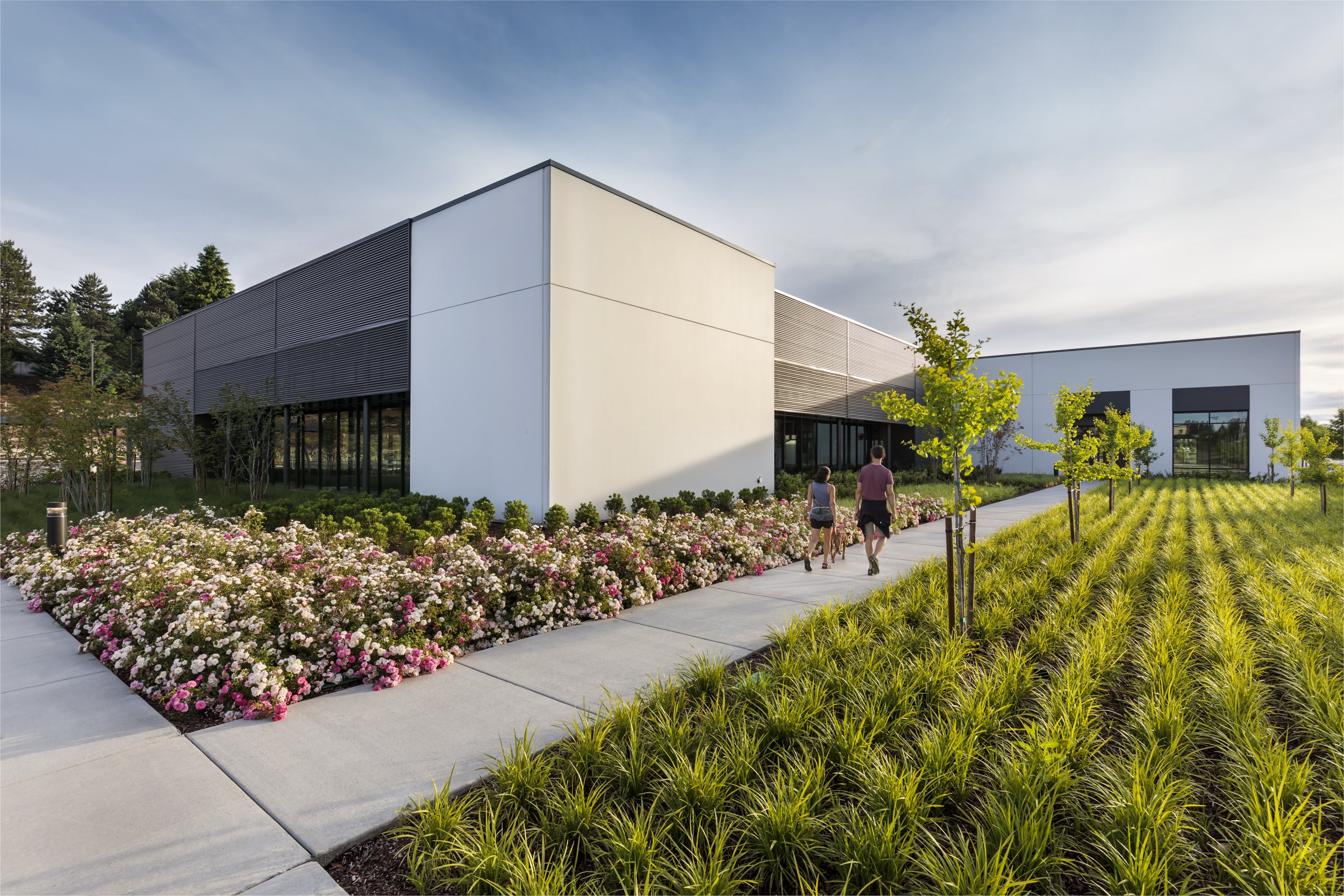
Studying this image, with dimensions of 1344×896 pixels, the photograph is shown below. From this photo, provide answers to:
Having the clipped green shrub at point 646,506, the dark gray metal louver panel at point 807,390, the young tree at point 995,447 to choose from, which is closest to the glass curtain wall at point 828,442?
the dark gray metal louver panel at point 807,390

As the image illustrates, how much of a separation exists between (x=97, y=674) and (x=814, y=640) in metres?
6.19

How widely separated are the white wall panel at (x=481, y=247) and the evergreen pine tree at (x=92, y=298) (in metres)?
66.7

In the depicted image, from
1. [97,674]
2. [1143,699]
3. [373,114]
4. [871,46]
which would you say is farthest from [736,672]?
[373,114]

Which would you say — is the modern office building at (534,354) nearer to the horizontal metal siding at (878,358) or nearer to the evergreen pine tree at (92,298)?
the horizontal metal siding at (878,358)

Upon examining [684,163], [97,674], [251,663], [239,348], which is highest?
[684,163]

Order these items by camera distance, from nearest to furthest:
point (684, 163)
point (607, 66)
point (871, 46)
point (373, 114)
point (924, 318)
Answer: point (924, 318)
point (871, 46)
point (607, 66)
point (373, 114)
point (684, 163)

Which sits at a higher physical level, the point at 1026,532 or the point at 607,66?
the point at 607,66

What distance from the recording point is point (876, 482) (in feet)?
27.8

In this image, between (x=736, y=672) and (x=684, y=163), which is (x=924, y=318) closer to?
(x=736, y=672)

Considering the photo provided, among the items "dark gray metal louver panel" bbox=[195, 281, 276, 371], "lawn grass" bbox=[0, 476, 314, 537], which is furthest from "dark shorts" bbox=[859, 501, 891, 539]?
"dark gray metal louver panel" bbox=[195, 281, 276, 371]

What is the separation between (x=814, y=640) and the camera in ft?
16.6

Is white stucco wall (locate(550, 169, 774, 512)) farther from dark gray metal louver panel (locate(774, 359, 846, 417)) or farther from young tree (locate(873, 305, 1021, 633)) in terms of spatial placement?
young tree (locate(873, 305, 1021, 633))

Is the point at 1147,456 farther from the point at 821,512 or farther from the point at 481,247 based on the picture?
the point at 481,247

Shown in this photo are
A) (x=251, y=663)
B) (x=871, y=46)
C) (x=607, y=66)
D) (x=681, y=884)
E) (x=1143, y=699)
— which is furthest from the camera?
(x=607, y=66)
